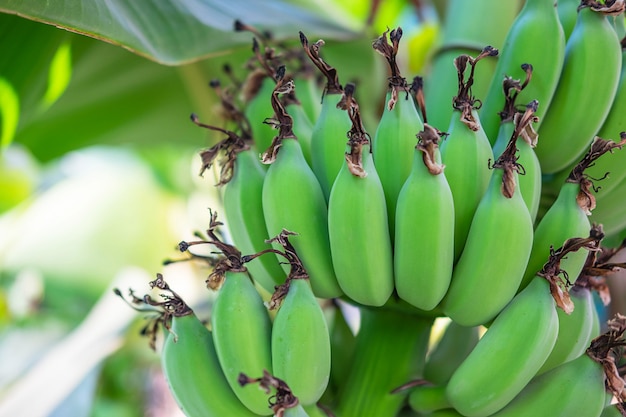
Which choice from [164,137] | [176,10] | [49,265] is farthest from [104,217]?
→ [176,10]

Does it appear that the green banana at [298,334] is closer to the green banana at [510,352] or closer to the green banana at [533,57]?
the green banana at [510,352]

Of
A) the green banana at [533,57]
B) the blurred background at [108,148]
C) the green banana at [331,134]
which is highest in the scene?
the green banana at [533,57]

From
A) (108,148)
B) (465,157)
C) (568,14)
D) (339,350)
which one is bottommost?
(108,148)

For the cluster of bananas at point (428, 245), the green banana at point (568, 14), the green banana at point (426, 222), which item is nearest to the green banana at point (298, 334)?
the cluster of bananas at point (428, 245)

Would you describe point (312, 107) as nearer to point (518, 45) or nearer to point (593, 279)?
point (518, 45)

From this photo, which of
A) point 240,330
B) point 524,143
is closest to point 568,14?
point 524,143

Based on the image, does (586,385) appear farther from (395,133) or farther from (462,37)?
(462,37)

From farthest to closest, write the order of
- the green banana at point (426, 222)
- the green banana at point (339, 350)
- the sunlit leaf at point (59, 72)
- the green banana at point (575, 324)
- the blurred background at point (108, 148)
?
the sunlit leaf at point (59, 72) → the blurred background at point (108, 148) → the green banana at point (339, 350) → the green banana at point (575, 324) → the green banana at point (426, 222)

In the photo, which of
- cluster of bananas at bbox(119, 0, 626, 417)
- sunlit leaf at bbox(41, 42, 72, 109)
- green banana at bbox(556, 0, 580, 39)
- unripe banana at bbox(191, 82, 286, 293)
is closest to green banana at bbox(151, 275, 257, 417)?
cluster of bananas at bbox(119, 0, 626, 417)
